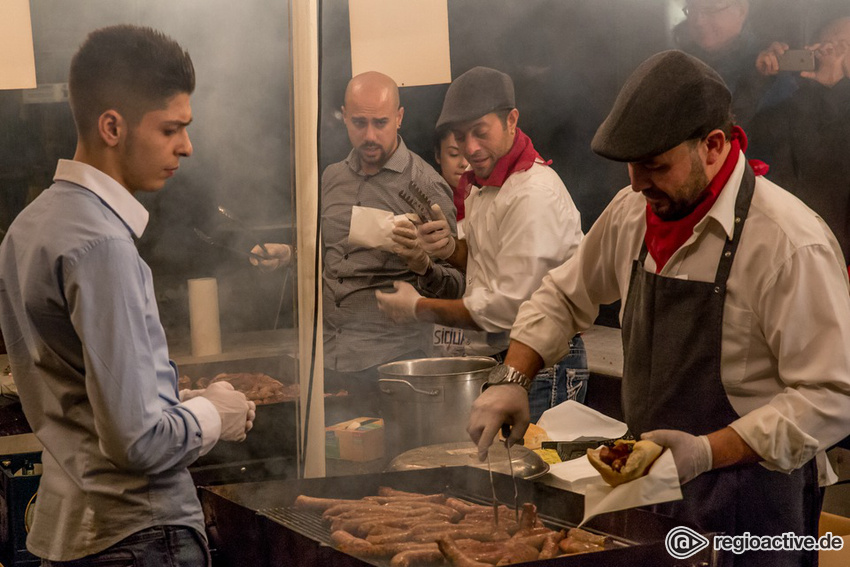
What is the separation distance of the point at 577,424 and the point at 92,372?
5.29 ft

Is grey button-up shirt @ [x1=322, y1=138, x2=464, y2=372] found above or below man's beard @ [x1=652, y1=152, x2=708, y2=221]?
below

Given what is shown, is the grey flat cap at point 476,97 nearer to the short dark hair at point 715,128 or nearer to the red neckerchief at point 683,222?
the red neckerchief at point 683,222

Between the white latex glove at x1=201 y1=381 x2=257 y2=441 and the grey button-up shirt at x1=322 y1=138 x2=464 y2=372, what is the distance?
1.80 meters

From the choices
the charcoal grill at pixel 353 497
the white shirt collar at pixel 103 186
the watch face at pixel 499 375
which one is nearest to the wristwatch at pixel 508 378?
the watch face at pixel 499 375

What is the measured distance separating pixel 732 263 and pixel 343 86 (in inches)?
128

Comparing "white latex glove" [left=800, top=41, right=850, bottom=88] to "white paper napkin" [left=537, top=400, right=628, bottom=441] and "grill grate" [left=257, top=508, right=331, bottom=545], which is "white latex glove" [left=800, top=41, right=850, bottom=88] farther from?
"grill grate" [left=257, top=508, right=331, bottom=545]

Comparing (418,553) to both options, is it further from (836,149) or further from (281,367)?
(836,149)

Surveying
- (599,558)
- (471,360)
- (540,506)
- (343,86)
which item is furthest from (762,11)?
(599,558)

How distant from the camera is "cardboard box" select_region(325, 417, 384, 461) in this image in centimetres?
264

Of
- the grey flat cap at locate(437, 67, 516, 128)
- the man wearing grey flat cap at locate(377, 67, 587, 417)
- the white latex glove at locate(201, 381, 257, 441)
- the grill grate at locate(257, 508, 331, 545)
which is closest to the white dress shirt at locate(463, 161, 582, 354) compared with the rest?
the man wearing grey flat cap at locate(377, 67, 587, 417)

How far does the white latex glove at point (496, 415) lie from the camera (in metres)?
2.07

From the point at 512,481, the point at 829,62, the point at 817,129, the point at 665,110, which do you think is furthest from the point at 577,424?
the point at 829,62

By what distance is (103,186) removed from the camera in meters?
1.55

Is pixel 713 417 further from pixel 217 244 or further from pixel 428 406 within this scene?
pixel 217 244
